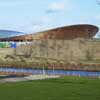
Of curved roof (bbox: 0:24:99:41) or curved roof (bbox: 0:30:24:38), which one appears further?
curved roof (bbox: 0:30:24:38)

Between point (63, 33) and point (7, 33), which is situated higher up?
point (7, 33)

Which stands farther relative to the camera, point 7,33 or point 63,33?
point 7,33

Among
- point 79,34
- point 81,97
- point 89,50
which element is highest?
point 79,34

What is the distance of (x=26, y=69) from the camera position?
1330 inches

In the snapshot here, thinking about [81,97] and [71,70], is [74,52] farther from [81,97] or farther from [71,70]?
[81,97]

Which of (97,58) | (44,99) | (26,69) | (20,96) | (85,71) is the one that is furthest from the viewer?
(97,58)

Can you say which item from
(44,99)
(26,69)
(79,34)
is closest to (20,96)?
(44,99)

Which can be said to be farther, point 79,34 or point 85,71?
point 79,34

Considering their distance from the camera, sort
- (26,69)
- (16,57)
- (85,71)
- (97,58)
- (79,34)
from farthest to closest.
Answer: (79,34) < (16,57) < (97,58) < (26,69) < (85,71)

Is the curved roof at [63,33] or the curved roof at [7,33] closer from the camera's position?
the curved roof at [63,33]

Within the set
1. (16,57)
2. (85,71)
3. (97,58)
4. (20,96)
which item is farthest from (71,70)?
(20,96)

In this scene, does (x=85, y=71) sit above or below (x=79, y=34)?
below

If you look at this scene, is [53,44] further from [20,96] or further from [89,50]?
[20,96]

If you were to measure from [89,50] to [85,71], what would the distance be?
15.3 metres
